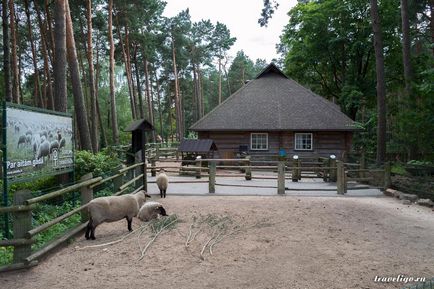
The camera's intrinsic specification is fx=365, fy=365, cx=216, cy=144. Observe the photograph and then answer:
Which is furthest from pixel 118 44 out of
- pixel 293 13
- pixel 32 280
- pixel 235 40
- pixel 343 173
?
pixel 32 280

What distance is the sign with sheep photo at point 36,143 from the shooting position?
233 inches

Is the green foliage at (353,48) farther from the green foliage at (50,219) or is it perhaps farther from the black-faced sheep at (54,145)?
the black-faced sheep at (54,145)

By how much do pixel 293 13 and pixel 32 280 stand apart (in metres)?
29.2

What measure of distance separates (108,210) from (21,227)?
189cm

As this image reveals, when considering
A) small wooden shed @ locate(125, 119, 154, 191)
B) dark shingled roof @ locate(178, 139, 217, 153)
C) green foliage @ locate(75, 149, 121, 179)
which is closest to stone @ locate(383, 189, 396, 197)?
small wooden shed @ locate(125, 119, 154, 191)

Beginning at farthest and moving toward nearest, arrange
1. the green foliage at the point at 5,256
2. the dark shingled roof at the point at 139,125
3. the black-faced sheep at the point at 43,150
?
1. the dark shingled roof at the point at 139,125
2. the black-faced sheep at the point at 43,150
3. the green foliage at the point at 5,256

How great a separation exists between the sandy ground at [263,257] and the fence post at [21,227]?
0.77 ft

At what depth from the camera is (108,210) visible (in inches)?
277

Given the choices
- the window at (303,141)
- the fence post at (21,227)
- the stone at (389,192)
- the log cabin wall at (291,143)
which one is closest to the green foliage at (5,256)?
the fence post at (21,227)

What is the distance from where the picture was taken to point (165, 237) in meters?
6.99

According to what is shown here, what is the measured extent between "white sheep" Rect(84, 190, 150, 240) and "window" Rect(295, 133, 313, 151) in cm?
1751

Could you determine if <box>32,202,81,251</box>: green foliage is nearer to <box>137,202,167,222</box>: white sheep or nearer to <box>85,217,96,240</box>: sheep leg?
<box>85,217,96,240</box>: sheep leg

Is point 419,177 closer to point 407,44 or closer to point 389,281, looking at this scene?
point 407,44

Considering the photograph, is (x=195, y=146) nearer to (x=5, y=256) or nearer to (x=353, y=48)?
(x=5, y=256)
